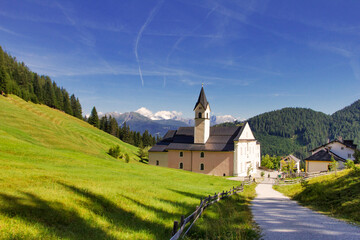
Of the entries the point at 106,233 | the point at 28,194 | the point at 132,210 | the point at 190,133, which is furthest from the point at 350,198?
the point at 190,133

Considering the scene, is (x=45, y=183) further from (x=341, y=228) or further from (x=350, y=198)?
(x=350, y=198)

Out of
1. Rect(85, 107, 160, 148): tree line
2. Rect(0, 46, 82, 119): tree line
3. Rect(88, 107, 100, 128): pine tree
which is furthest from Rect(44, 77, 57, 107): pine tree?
Rect(85, 107, 160, 148): tree line

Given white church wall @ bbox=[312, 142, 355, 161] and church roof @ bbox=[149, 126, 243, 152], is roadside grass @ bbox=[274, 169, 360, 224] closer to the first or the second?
church roof @ bbox=[149, 126, 243, 152]

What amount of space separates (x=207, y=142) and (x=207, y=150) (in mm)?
2849

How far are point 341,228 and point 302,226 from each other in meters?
1.58

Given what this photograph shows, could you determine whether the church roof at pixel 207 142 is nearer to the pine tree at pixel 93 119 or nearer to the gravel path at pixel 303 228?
the gravel path at pixel 303 228

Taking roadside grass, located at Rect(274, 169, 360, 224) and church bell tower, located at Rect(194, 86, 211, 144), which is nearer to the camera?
roadside grass, located at Rect(274, 169, 360, 224)

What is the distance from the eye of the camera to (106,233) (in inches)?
304

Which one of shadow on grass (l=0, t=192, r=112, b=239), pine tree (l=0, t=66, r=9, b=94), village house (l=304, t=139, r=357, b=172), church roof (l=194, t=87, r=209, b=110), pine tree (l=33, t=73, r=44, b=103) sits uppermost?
pine tree (l=33, t=73, r=44, b=103)

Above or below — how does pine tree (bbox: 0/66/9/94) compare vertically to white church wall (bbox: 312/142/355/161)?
above

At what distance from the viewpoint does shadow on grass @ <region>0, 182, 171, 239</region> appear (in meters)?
7.52

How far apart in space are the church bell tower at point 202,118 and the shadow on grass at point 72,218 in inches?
1762

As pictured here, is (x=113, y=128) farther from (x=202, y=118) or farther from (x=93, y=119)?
(x=202, y=118)

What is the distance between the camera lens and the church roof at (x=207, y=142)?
175ft
